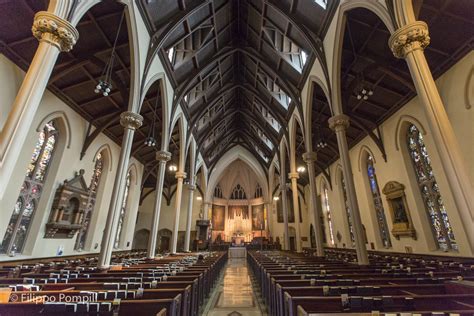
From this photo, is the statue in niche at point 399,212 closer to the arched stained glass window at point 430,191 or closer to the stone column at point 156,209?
the arched stained glass window at point 430,191

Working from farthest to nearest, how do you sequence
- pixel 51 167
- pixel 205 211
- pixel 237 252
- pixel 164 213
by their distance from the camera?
pixel 205 211 → pixel 164 213 → pixel 237 252 → pixel 51 167

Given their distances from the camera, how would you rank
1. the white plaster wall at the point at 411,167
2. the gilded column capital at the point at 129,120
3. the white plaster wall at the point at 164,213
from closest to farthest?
the white plaster wall at the point at 411,167 < the gilded column capital at the point at 129,120 < the white plaster wall at the point at 164,213

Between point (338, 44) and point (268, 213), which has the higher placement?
point (338, 44)

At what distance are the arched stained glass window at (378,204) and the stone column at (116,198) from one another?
12.0 m

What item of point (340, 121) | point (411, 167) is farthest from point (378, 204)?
point (340, 121)

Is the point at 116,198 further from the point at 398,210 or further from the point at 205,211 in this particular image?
the point at 205,211

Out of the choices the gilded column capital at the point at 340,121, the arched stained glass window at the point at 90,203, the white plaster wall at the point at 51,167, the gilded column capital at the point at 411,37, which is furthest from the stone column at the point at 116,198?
the gilded column capital at the point at 411,37

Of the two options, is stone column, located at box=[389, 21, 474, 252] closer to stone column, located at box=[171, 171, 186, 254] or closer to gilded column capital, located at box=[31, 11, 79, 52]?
gilded column capital, located at box=[31, 11, 79, 52]

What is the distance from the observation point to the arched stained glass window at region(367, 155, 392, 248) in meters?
11.5

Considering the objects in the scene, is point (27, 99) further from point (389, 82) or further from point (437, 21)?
point (389, 82)

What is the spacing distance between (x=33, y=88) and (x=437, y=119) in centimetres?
733

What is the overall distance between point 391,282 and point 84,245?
44.0 ft

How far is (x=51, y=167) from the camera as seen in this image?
9.48m

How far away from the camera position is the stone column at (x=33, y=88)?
11.7 ft
